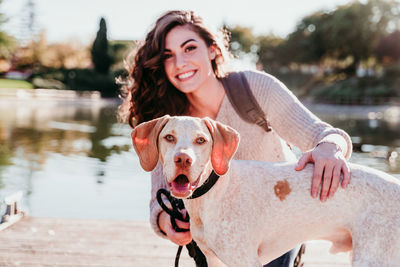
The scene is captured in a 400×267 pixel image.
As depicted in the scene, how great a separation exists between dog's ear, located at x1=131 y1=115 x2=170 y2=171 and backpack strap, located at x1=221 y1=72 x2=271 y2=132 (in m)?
0.84

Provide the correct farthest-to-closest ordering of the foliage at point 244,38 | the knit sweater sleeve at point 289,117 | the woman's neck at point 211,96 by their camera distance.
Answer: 1. the foliage at point 244,38
2. the woman's neck at point 211,96
3. the knit sweater sleeve at point 289,117

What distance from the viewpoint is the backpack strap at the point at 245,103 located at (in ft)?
7.91

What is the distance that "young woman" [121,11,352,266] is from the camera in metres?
2.30

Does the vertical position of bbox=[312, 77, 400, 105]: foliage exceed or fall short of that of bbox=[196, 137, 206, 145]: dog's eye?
it falls short

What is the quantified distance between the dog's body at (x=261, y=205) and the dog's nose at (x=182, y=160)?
0.09 ft

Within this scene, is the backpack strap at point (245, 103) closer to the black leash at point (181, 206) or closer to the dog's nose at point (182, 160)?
the black leash at point (181, 206)

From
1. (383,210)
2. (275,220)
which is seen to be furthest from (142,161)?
(383,210)

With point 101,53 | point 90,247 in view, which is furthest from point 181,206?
point 101,53

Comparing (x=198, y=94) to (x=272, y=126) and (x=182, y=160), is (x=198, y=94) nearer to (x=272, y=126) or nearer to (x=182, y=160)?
(x=272, y=126)

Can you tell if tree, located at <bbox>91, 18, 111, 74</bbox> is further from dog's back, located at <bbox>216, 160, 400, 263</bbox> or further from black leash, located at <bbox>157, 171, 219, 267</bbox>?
dog's back, located at <bbox>216, 160, 400, 263</bbox>

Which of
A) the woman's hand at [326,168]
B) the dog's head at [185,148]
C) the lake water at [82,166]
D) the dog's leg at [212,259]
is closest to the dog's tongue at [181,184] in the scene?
the dog's head at [185,148]

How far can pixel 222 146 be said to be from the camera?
1.62 m

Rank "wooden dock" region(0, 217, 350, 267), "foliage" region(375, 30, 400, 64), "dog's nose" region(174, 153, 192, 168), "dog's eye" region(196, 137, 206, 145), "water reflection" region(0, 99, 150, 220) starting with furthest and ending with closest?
"foliage" region(375, 30, 400, 64) → "water reflection" region(0, 99, 150, 220) → "wooden dock" region(0, 217, 350, 267) → "dog's eye" region(196, 137, 206, 145) → "dog's nose" region(174, 153, 192, 168)

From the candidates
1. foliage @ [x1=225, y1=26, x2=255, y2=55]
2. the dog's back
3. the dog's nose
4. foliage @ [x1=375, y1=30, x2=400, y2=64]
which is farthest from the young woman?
foliage @ [x1=225, y1=26, x2=255, y2=55]
